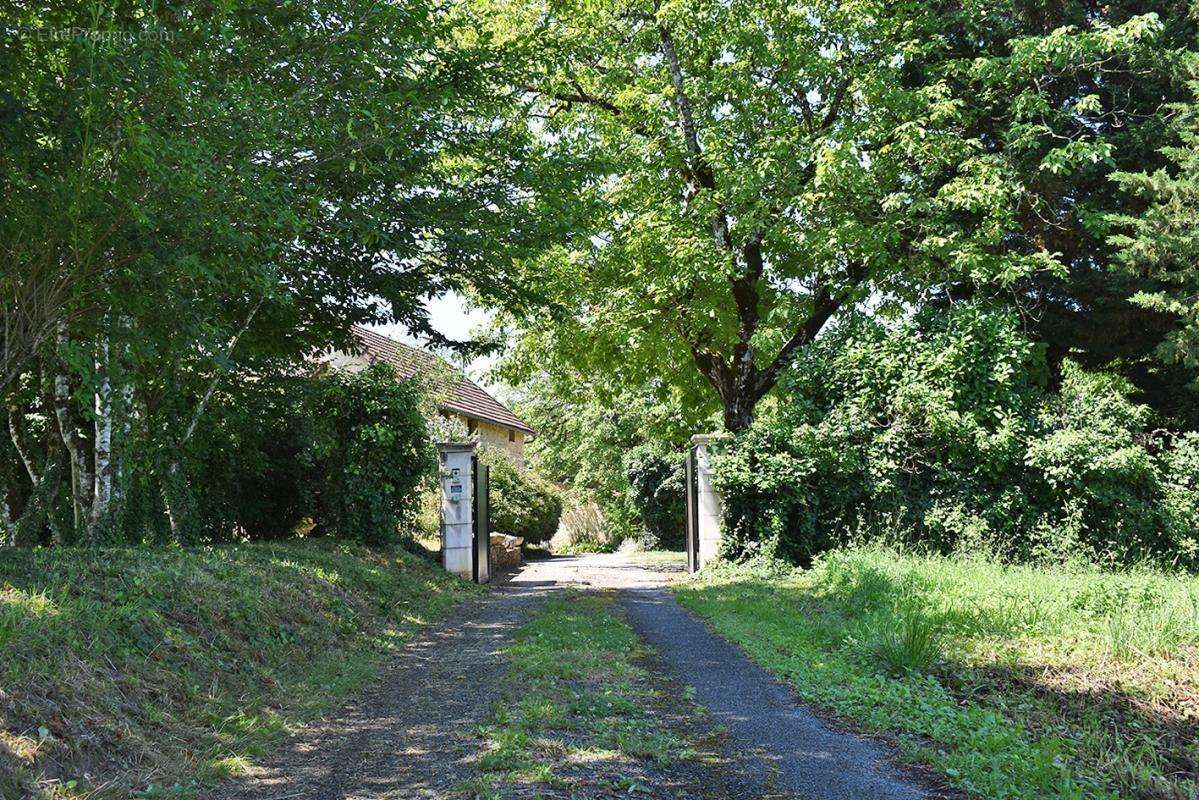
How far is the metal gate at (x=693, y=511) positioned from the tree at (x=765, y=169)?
166 centimetres

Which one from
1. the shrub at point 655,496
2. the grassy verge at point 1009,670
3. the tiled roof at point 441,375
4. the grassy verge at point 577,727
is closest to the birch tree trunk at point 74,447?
the tiled roof at point 441,375

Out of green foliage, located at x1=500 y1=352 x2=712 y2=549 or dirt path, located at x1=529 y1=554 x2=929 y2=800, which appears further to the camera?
green foliage, located at x1=500 y1=352 x2=712 y2=549

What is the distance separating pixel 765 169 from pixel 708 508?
6.21 metres

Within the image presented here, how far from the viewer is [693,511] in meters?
16.3

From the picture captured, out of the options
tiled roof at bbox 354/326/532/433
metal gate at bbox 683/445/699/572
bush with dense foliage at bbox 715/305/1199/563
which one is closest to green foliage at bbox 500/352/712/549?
tiled roof at bbox 354/326/532/433

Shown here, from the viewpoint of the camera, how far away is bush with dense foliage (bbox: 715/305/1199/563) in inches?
582

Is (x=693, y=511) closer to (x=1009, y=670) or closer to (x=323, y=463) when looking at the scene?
(x=323, y=463)

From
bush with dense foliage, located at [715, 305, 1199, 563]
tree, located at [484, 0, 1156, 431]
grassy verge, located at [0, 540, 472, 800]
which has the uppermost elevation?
tree, located at [484, 0, 1156, 431]

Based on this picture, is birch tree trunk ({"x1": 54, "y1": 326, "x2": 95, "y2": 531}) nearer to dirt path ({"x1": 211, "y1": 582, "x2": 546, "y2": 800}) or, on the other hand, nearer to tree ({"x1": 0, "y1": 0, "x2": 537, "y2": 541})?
tree ({"x1": 0, "y1": 0, "x2": 537, "y2": 541})

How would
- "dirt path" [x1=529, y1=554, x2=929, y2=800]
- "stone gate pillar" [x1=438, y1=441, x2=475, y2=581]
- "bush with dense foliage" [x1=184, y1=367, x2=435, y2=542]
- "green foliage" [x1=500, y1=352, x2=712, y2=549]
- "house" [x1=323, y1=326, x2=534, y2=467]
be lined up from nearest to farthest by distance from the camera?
"dirt path" [x1=529, y1=554, x2=929, y2=800], "bush with dense foliage" [x1=184, y1=367, x2=435, y2=542], "stone gate pillar" [x1=438, y1=441, x2=475, y2=581], "house" [x1=323, y1=326, x2=534, y2=467], "green foliage" [x1=500, y1=352, x2=712, y2=549]

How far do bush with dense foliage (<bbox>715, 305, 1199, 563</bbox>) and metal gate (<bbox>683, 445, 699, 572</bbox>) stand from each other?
841mm

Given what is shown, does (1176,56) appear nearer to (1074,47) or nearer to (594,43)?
(1074,47)

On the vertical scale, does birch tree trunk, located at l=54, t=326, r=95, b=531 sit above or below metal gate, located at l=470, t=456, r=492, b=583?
above

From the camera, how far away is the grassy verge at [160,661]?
452 cm
